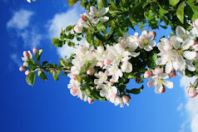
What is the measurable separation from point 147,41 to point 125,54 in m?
0.25

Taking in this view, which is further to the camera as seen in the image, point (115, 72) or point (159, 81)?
point (159, 81)

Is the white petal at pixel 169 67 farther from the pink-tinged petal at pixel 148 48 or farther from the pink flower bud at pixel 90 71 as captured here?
the pink flower bud at pixel 90 71

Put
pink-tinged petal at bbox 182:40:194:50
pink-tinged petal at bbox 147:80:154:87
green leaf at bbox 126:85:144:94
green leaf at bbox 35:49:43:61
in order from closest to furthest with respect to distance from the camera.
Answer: pink-tinged petal at bbox 182:40:194:50 → pink-tinged petal at bbox 147:80:154:87 → green leaf at bbox 126:85:144:94 → green leaf at bbox 35:49:43:61

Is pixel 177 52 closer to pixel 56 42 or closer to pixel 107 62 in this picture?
pixel 107 62

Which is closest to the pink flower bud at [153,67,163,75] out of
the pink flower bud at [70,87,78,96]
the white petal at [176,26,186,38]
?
the white petal at [176,26,186,38]

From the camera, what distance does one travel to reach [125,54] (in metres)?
3.67

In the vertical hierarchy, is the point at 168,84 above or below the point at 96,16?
below

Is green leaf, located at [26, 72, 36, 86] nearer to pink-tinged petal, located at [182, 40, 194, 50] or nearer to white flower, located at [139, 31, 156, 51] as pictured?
white flower, located at [139, 31, 156, 51]

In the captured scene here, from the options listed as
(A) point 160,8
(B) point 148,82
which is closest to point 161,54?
(B) point 148,82

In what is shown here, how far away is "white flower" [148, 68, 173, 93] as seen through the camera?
151 inches

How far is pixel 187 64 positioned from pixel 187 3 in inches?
22.8

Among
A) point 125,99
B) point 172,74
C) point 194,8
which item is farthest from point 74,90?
point 194,8

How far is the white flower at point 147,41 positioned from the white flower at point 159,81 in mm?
198

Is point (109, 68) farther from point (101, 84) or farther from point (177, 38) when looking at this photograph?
point (177, 38)
